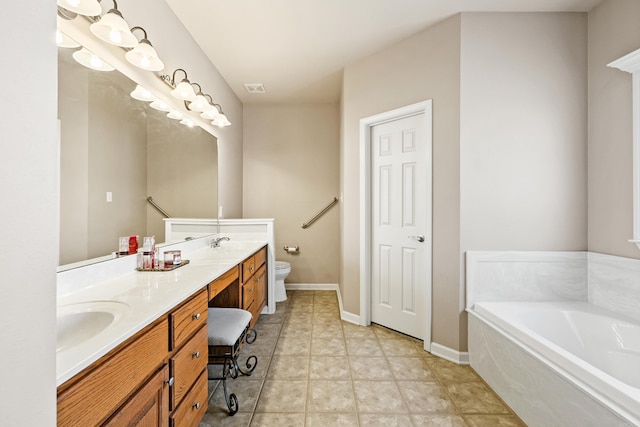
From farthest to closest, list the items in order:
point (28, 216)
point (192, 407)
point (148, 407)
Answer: point (192, 407), point (148, 407), point (28, 216)

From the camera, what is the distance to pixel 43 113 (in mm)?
558

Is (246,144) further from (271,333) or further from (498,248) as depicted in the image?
(498,248)

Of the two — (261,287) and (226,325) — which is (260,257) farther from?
(226,325)

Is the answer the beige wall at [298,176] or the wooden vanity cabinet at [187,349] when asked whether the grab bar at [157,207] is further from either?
the beige wall at [298,176]

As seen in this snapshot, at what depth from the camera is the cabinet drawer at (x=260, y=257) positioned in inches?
109

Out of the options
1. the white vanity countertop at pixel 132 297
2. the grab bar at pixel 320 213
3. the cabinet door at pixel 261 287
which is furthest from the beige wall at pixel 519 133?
the grab bar at pixel 320 213

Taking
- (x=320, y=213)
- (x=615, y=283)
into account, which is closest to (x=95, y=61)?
(x=320, y=213)

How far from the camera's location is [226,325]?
1733mm

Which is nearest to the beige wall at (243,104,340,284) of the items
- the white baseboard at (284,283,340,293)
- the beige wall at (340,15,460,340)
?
the white baseboard at (284,283,340,293)

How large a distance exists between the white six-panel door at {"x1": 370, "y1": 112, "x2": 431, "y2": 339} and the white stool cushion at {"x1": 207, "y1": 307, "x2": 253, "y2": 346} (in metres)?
1.45

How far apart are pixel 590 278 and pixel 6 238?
119 inches

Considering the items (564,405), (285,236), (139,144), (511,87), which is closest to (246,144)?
(285,236)

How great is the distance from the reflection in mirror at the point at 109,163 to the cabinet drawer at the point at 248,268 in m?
0.63

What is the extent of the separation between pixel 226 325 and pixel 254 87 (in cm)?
285
